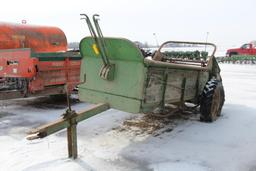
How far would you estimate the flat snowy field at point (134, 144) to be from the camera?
4.04m

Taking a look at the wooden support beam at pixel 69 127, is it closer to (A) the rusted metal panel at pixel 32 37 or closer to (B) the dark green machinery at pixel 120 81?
(B) the dark green machinery at pixel 120 81

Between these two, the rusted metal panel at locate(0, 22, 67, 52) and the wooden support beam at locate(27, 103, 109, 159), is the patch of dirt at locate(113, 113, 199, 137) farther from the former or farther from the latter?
the rusted metal panel at locate(0, 22, 67, 52)

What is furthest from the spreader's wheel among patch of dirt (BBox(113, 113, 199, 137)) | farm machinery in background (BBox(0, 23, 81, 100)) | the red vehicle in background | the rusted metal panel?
the red vehicle in background

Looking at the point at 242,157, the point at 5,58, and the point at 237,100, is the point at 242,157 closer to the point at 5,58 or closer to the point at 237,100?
the point at 237,100

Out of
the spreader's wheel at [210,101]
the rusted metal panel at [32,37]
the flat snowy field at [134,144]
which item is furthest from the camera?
the rusted metal panel at [32,37]

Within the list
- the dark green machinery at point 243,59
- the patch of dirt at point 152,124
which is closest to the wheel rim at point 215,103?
the patch of dirt at point 152,124

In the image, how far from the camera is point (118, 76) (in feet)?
15.0

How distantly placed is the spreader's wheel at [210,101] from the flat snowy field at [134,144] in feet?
0.47

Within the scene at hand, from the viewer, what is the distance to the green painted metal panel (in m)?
4.34

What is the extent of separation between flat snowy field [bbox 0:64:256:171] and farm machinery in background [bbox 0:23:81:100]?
1.59ft

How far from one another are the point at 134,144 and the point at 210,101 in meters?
1.79

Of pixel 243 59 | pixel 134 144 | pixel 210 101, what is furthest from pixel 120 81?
pixel 243 59

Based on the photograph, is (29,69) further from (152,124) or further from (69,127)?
(69,127)

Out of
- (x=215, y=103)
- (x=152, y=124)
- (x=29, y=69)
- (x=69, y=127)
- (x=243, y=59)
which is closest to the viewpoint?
(x=69, y=127)
